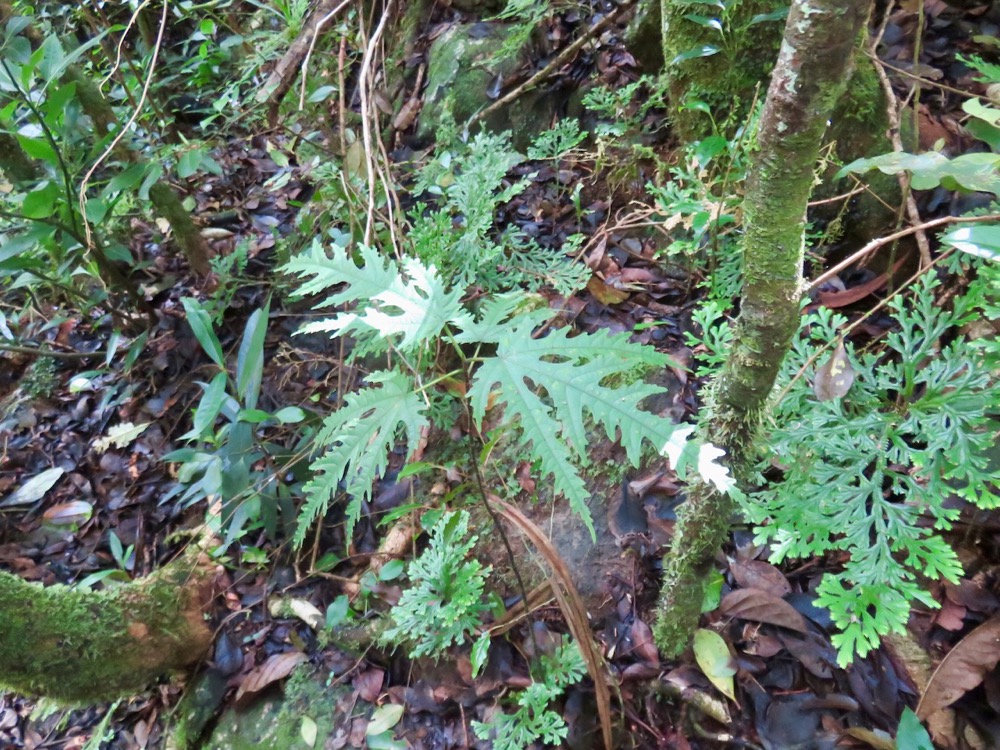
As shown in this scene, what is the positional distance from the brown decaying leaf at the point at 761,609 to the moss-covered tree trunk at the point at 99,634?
1961mm

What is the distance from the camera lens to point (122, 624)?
2154 mm

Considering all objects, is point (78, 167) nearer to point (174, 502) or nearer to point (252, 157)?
point (252, 157)

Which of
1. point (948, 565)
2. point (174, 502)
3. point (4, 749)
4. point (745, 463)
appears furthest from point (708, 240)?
point (4, 749)

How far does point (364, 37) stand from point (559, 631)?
217 cm

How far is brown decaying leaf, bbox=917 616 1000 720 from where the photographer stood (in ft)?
4.46

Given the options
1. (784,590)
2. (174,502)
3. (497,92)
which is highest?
(497,92)

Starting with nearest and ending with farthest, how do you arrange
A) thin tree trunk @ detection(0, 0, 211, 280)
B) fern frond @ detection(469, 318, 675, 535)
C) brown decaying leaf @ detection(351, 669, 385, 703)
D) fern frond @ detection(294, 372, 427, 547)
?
fern frond @ detection(469, 318, 675, 535)
fern frond @ detection(294, 372, 427, 547)
brown decaying leaf @ detection(351, 669, 385, 703)
thin tree trunk @ detection(0, 0, 211, 280)

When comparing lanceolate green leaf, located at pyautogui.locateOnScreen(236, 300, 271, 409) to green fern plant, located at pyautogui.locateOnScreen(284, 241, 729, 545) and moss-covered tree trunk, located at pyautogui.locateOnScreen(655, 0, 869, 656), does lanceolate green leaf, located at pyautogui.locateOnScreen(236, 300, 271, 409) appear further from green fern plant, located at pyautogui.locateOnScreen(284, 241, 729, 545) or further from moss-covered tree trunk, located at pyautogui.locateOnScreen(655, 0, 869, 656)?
moss-covered tree trunk, located at pyautogui.locateOnScreen(655, 0, 869, 656)

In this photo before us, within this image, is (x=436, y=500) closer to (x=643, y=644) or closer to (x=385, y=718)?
(x=385, y=718)

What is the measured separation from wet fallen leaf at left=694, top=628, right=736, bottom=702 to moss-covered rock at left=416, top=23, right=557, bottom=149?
242cm

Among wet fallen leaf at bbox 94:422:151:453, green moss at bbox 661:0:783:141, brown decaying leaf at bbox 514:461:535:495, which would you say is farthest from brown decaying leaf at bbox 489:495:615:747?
wet fallen leaf at bbox 94:422:151:453

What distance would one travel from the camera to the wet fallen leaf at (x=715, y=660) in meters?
1.52

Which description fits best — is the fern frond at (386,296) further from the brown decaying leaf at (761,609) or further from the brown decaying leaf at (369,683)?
the brown decaying leaf at (369,683)

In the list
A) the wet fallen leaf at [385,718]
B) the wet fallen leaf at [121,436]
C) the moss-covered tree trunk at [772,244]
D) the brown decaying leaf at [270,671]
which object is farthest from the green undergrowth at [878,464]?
the wet fallen leaf at [121,436]
